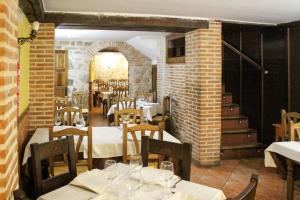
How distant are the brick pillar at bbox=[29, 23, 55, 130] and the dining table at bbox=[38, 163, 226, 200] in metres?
2.73

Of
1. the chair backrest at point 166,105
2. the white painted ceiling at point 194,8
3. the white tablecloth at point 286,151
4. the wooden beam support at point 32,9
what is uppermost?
the white painted ceiling at point 194,8

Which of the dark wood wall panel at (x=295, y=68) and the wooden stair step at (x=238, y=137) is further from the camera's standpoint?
the wooden stair step at (x=238, y=137)

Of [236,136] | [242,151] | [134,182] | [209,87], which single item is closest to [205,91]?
[209,87]

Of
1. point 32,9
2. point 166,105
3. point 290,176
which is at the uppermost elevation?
point 32,9

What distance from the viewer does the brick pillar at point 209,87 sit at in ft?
17.4

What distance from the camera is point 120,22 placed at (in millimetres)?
4945

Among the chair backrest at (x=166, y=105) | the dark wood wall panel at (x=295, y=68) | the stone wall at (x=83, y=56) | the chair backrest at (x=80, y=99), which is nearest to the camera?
the dark wood wall panel at (x=295, y=68)

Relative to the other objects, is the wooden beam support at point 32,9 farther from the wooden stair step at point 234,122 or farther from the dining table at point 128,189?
the wooden stair step at point 234,122

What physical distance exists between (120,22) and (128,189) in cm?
346

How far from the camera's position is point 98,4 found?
14.0 ft

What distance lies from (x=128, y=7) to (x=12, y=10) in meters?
2.55

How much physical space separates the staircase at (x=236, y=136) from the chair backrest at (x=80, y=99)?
4.10 m

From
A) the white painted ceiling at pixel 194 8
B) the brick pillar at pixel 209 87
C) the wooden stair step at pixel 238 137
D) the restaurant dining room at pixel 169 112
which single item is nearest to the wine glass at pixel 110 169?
the restaurant dining room at pixel 169 112

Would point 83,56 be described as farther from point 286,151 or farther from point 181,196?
point 181,196
